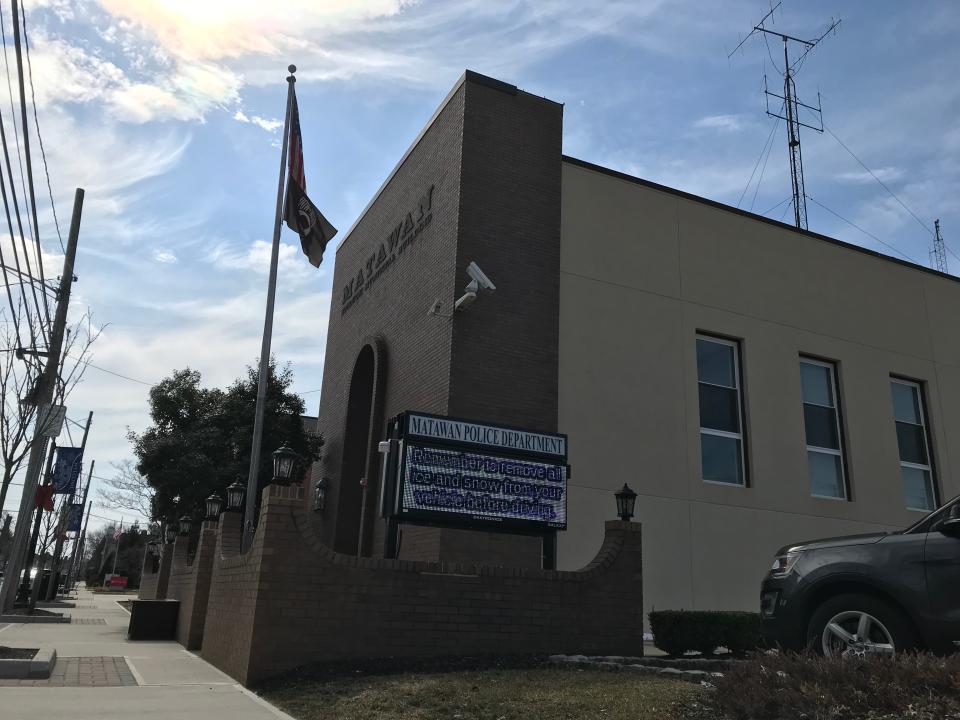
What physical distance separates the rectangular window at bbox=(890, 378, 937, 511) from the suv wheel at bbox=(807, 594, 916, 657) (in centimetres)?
1318

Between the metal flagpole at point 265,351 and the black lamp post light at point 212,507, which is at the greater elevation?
the metal flagpole at point 265,351

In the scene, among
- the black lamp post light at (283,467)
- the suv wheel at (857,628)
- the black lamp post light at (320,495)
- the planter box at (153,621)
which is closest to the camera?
the suv wheel at (857,628)

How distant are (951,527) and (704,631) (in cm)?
534

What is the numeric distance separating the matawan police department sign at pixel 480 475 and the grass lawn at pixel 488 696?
8.06ft

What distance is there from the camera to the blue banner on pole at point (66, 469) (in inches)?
937

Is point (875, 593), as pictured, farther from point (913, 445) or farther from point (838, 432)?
point (913, 445)

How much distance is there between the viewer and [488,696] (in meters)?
7.00

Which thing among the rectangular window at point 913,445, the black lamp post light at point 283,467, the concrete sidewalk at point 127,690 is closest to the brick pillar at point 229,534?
the concrete sidewalk at point 127,690

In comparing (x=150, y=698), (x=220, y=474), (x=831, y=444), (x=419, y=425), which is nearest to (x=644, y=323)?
(x=831, y=444)

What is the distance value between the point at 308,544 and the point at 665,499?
8107 millimetres

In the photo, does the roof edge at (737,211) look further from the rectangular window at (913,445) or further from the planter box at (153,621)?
the planter box at (153,621)

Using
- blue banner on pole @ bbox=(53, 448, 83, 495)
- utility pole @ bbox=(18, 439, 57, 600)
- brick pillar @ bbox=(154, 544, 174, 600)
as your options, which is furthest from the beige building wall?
utility pole @ bbox=(18, 439, 57, 600)

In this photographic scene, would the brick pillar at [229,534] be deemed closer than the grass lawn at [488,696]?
No

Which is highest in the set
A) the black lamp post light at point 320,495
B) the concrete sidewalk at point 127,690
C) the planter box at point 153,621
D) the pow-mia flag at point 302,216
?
the pow-mia flag at point 302,216
